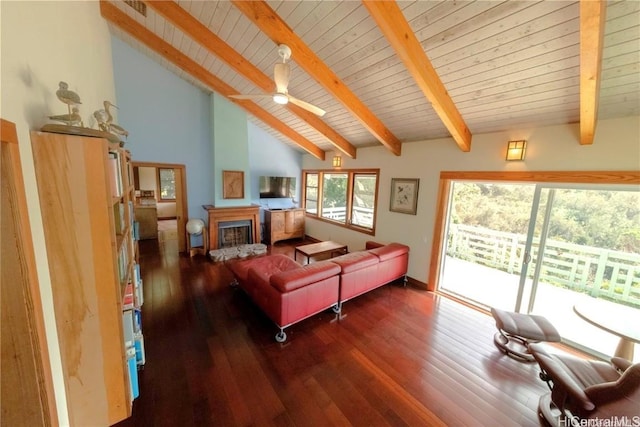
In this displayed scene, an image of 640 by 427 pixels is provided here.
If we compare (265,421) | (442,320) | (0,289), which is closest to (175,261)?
(265,421)

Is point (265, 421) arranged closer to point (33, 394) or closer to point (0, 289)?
point (33, 394)

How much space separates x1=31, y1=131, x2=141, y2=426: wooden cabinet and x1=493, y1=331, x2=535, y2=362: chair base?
3.35m

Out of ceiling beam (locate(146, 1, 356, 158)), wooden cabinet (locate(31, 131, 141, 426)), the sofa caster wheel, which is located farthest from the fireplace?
wooden cabinet (locate(31, 131, 141, 426))

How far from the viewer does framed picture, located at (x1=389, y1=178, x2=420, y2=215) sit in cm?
394

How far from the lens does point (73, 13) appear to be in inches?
70.2

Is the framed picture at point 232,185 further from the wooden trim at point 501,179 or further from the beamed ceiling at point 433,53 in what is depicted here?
the wooden trim at point 501,179

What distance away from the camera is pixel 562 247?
2.69m

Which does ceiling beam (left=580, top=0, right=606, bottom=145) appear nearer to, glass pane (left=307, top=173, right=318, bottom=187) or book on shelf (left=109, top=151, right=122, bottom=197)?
book on shelf (left=109, top=151, right=122, bottom=197)

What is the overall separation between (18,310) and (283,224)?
5.30 metres

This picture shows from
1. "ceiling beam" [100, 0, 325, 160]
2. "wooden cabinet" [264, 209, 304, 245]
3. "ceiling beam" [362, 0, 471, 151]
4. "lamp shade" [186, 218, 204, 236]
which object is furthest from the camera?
"wooden cabinet" [264, 209, 304, 245]

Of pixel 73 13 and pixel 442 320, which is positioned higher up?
pixel 73 13

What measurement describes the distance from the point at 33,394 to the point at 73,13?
2.52 meters

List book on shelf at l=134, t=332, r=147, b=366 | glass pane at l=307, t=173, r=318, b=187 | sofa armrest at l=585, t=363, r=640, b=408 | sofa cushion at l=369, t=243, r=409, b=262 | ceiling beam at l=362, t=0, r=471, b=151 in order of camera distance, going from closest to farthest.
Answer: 1. sofa armrest at l=585, t=363, r=640, b=408
2. ceiling beam at l=362, t=0, r=471, b=151
3. book on shelf at l=134, t=332, r=147, b=366
4. sofa cushion at l=369, t=243, r=409, b=262
5. glass pane at l=307, t=173, r=318, b=187

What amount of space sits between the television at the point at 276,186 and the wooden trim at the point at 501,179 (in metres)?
3.90
